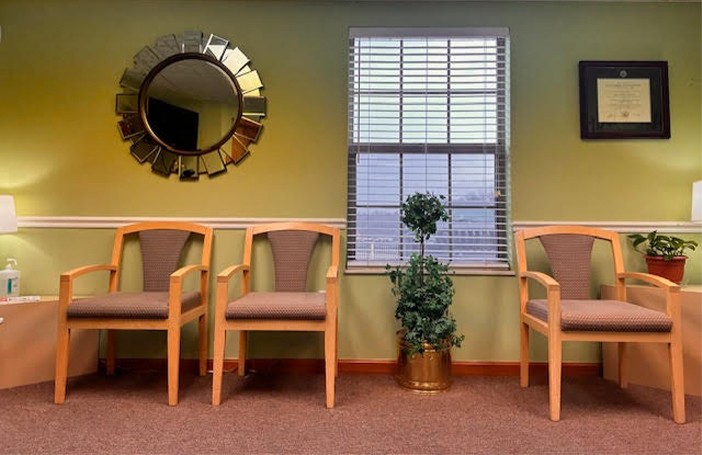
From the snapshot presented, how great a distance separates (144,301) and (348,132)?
1415 mm

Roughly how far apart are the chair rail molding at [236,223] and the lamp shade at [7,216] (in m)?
0.20

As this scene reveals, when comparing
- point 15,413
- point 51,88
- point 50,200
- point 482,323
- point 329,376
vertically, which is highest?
point 51,88

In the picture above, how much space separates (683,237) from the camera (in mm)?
2271

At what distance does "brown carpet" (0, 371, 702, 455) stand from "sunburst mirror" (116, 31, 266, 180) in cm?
124

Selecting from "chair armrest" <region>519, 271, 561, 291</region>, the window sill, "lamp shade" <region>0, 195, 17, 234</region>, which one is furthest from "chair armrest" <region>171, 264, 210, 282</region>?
"chair armrest" <region>519, 271, 561, 291</region>

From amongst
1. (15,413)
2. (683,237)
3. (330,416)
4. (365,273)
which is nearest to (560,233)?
(683,237)

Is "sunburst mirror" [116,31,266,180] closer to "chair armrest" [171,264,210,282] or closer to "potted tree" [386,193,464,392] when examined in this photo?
"chair armrest" [171,264,210,282]

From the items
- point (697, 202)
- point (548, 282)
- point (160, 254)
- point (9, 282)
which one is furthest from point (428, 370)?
point (9, 282)

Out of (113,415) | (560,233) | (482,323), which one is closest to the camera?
(113,415)

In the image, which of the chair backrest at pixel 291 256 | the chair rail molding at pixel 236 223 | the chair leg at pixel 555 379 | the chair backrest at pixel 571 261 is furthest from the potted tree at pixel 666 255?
the chair backrest at pixel 291 256

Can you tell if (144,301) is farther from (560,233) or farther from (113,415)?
(560,233)

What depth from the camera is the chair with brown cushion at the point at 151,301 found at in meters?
1.72

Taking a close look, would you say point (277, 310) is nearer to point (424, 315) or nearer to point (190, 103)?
point (424, 315)

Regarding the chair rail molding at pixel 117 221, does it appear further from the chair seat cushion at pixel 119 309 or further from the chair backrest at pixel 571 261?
the chair backrest at pixel 571 261
